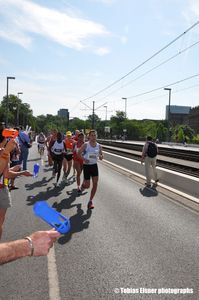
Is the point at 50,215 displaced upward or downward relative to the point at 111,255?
upward

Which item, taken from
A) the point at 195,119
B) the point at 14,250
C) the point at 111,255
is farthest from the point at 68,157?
the point at 195,119

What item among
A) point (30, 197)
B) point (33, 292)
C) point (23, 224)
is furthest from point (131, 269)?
point (30, 197)

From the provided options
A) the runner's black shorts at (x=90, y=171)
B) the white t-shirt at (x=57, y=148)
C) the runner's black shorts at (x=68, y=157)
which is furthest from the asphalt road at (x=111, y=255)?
the runner's black shorts at (x=68, y=157)

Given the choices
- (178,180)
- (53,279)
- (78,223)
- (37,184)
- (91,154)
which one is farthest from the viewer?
(37,184)

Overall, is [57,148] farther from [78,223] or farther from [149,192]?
[78,223]

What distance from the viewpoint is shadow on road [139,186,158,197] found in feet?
40.8

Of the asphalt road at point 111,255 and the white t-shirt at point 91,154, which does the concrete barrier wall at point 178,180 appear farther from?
the white t-shirt at point 91,154

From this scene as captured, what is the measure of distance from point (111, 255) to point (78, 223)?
7.19 ft

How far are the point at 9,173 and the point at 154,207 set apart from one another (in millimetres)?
4858

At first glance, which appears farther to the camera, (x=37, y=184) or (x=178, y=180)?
(x=37, y=184)

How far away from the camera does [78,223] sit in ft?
27.7

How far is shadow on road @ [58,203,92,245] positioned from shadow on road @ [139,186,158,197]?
303cm

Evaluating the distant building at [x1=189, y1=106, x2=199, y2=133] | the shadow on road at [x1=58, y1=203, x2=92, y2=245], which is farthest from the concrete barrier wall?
the distant building at [x1=189, y1=106, x2=199, y2=133]

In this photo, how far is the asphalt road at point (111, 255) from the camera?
4.93 metres
